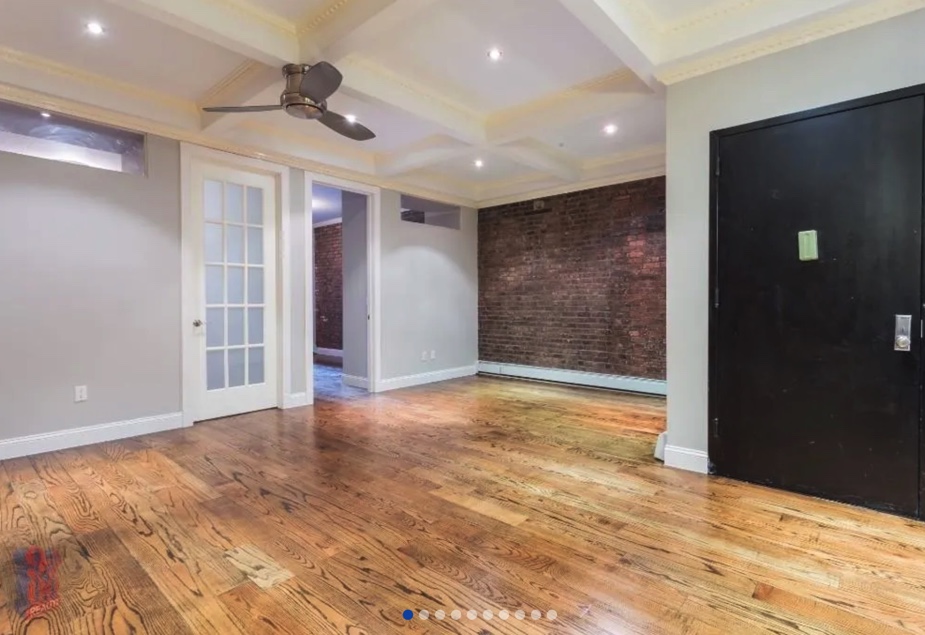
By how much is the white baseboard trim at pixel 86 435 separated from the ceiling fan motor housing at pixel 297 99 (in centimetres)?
289

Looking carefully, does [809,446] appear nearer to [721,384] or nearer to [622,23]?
[721,384]

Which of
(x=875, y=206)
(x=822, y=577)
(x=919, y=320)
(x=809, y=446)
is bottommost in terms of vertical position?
(x=822, y=577)

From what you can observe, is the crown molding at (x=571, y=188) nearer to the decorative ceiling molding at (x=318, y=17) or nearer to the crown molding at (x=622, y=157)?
the crown molding at (x=622, y=157)

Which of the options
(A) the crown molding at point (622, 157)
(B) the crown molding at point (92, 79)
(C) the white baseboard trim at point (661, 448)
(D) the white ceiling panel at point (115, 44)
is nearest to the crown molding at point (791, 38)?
(A) the crown molding at point (622, 157)

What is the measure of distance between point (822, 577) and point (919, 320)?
1383 mm

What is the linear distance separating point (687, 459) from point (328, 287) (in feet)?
25.1

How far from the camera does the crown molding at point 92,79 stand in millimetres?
3143

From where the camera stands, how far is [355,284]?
6125mm

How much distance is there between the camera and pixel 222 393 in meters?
4.52

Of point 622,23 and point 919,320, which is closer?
point 919,320

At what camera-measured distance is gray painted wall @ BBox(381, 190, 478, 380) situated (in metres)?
5.99

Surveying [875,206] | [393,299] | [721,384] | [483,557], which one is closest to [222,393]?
[393,299]

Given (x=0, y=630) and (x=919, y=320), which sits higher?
(x=919, y=320)

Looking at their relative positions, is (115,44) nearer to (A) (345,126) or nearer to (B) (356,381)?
(A) (345,126)
